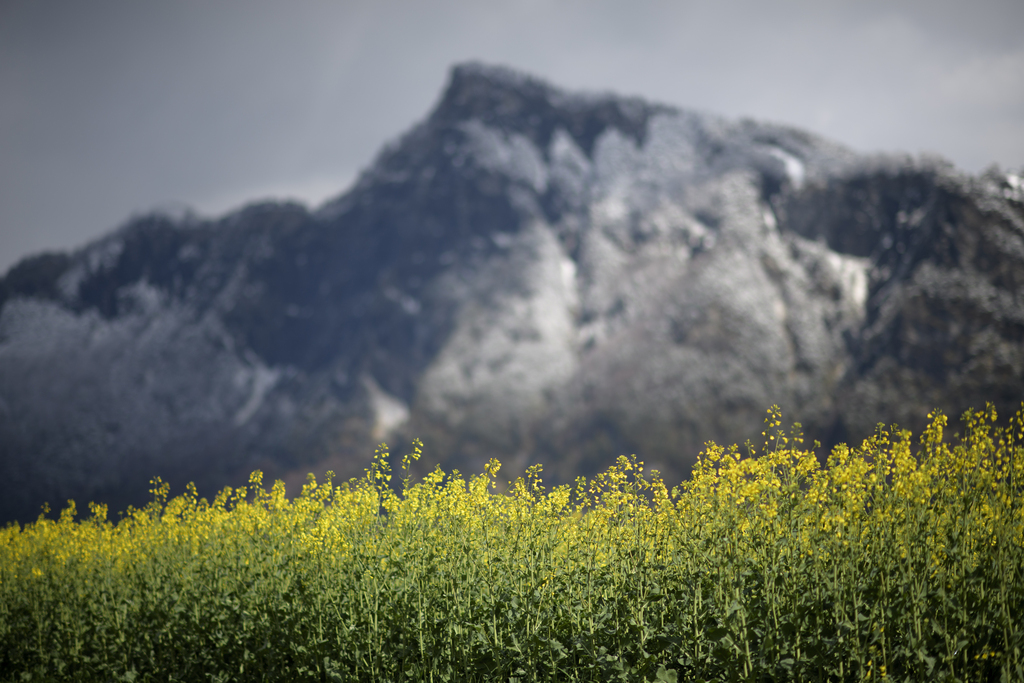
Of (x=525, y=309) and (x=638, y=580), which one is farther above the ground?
(x=525, y=309)

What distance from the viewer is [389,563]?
8570mm

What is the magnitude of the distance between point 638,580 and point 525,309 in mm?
92595

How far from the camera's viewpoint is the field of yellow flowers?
595 cm

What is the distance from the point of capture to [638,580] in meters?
7.28

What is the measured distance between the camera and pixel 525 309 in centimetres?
9956

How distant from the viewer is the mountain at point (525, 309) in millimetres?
73875

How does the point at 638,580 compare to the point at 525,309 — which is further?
the point at 525,309

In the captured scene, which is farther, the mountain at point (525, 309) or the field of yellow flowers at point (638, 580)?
the mountain at point (525, 309)

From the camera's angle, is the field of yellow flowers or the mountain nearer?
the field of yellow flowers

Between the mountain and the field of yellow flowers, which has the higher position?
the mountain

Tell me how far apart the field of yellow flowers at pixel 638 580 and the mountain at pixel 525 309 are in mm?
67271

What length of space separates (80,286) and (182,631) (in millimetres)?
138638

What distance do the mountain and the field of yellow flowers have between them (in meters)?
67.3

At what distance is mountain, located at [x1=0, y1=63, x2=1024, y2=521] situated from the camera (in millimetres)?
73875
